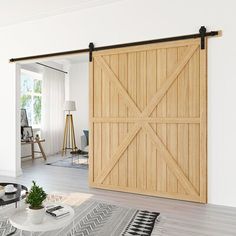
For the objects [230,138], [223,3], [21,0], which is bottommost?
[230,138]

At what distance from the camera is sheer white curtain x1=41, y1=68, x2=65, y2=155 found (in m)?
7.41

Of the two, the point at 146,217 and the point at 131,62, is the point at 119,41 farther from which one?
the point at 146,217

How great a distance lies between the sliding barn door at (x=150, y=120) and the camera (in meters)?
3.53

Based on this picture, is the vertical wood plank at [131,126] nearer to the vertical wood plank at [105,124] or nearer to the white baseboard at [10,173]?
the vertical wood plank at [105,124]

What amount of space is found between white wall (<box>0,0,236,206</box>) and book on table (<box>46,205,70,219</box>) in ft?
6.96

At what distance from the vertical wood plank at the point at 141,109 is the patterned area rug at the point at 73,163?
212cm

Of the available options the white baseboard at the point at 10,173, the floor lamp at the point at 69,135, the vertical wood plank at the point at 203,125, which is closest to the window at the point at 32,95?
the floor lamp at the point at 69,135

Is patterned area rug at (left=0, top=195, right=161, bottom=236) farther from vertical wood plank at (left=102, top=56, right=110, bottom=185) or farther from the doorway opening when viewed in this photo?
the doorway opening

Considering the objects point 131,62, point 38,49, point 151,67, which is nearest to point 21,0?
point 38,49

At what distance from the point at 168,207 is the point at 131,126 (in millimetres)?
1294

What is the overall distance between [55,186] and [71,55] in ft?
7.39

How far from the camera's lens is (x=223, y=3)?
338 cm

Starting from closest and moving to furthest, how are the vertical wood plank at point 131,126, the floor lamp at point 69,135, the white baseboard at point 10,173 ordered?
the vertical wood plank at point 131,126
the white baseboard at point 10,173
the floor lamp at point 69,135

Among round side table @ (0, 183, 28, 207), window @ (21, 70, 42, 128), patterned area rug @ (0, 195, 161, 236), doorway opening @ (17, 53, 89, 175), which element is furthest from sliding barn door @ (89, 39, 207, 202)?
window @ (21, 70, 42, 128)
